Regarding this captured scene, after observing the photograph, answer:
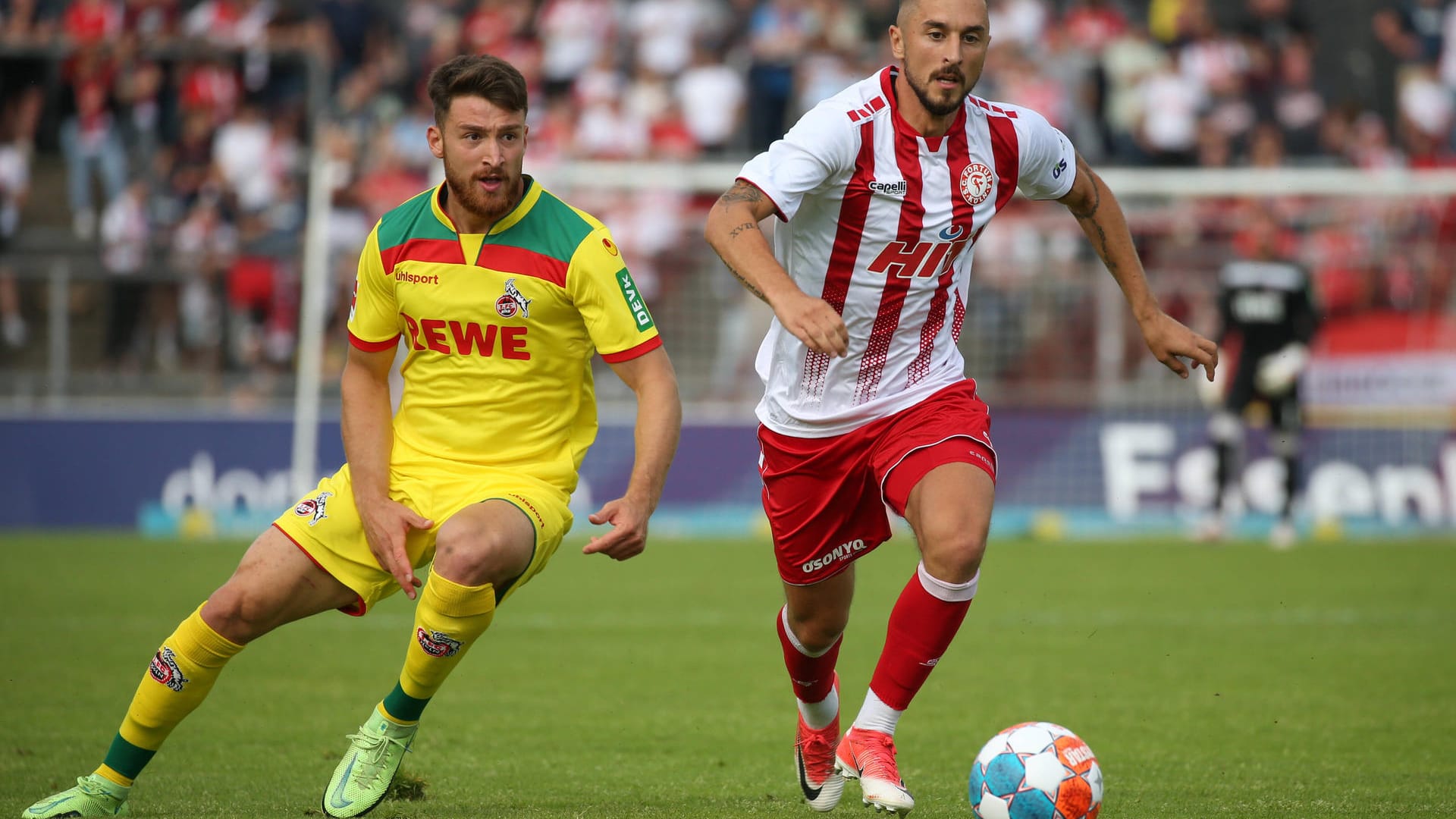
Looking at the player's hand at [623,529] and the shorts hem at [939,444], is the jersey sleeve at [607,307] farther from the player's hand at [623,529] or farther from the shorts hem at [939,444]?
the shorts hem at [939,444]

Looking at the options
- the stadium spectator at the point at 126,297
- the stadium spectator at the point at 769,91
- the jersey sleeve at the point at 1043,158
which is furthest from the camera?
the stadium spectator at the point at 769,91

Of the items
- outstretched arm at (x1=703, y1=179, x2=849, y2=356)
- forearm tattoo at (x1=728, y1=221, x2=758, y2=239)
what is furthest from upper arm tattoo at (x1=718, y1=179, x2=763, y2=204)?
forearm tattoo at (x1=728, y1=221, x2=758, y2=239)

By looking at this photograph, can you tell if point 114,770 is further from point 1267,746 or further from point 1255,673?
point 1255,673

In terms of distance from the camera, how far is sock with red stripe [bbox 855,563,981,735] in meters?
5.48

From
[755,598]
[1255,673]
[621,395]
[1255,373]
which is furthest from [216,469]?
[1255,673]

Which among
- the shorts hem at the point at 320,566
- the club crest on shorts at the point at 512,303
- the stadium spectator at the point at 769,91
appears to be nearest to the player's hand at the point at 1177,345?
the club crest on shorts at the point at 512,303

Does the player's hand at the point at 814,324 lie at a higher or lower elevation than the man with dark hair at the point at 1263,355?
higher

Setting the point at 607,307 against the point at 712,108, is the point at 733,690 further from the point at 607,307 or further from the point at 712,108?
the point at 712,108

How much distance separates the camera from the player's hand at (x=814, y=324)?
4.74m

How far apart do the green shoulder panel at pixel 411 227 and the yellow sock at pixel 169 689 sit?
1.30 metres

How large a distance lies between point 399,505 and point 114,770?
121cm

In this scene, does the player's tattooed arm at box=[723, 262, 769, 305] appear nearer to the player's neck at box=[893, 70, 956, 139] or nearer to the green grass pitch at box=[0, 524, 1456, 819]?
the player's neck at box=[893, 70, 956, 139]

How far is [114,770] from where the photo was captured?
5.37m

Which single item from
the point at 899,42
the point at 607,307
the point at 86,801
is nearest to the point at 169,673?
the point at 86,801
